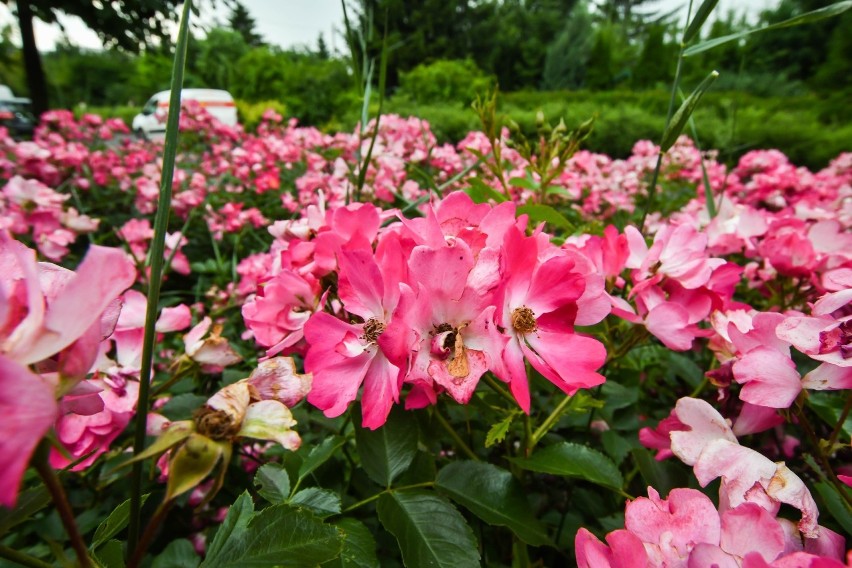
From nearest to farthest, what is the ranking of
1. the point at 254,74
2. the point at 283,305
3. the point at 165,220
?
1. the point at 165,220
2. the point at 283,305
3. the point at 254,74

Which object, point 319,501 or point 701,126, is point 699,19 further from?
point 701,126

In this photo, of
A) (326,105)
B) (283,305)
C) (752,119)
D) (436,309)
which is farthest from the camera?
(326,105)

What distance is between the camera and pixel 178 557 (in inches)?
20.1

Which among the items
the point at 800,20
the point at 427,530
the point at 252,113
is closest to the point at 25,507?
the point at 427,530

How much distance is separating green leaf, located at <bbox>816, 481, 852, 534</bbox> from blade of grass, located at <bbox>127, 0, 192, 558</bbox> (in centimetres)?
53

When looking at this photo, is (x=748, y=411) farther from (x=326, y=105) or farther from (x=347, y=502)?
(x=326, y=105)

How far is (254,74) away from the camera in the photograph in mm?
12352

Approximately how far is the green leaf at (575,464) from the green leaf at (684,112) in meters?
0.37

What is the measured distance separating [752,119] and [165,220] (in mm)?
8864

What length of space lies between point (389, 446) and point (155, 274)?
0.31 metres

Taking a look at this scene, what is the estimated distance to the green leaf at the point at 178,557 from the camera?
19.7 inches

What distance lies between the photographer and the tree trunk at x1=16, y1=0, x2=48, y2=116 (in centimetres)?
521

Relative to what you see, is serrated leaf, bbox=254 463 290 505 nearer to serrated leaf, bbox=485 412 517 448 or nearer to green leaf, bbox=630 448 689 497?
serrated leaf, bbox=485 412 517 448

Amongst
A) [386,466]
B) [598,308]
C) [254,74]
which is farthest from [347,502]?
[254,74]
